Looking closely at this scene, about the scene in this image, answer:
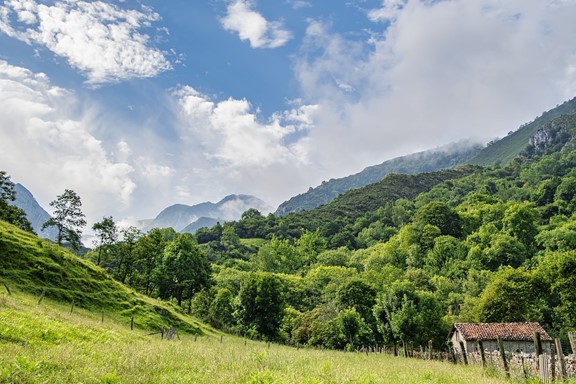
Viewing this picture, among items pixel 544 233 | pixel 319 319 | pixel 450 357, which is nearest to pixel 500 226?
pixel 544 233

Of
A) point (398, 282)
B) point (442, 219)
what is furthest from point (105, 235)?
point (442, 219)

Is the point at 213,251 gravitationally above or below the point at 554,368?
above

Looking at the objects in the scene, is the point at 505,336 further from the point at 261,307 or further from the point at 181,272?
the point at 181,272

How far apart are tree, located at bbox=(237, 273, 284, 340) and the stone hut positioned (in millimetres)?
28062

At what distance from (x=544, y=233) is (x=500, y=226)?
1991 centimetres

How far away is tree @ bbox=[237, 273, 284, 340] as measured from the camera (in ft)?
220

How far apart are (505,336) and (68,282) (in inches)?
2211

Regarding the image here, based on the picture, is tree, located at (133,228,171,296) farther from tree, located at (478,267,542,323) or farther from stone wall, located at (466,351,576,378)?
stone wall, located at (466,351,576,378)

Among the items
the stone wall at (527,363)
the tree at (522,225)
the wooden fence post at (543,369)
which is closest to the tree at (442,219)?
the tree at (522,225)

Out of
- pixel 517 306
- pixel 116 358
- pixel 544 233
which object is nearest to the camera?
pixel 116 358

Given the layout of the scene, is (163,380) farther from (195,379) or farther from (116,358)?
(116,358)

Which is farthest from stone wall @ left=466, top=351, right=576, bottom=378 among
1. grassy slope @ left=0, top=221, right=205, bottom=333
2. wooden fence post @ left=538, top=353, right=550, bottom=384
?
grassy slope @ left=0, top=221, right=205, bottom=333

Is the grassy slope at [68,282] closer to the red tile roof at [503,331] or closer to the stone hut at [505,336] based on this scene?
the stone hut at [505,336]

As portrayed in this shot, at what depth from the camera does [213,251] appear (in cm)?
17400
